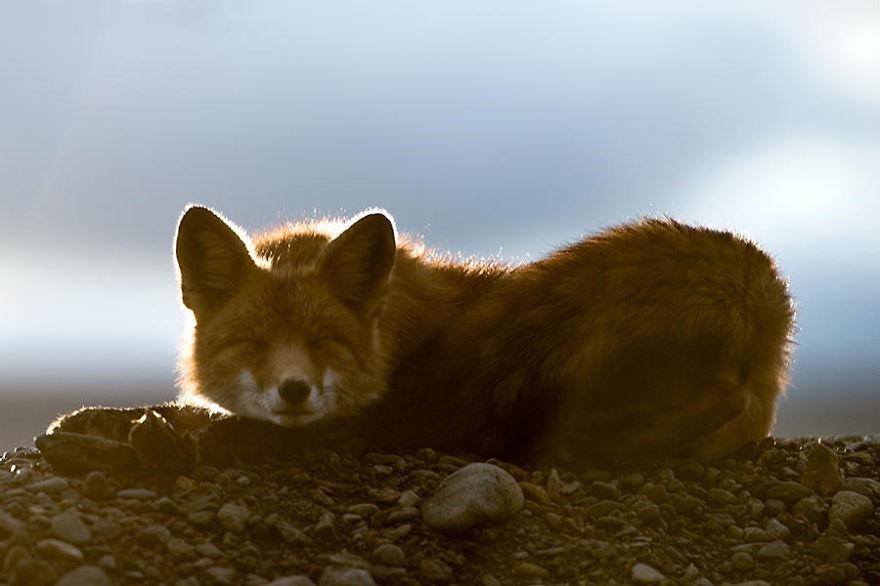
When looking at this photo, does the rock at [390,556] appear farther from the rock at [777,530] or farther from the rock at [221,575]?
the rock at [777,530]

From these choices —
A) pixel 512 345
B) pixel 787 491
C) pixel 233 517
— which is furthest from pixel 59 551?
pixel 787 491

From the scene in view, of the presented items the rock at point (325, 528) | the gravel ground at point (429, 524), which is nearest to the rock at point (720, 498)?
the gravel ground at point (429, 524)

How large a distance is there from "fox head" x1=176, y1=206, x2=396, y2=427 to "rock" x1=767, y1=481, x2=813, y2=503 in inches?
94.4

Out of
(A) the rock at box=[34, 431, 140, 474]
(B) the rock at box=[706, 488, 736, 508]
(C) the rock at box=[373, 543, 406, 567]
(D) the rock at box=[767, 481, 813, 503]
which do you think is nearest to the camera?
(C) the rock at box=[373, 543, 406, 567]

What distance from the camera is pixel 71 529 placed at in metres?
4.36

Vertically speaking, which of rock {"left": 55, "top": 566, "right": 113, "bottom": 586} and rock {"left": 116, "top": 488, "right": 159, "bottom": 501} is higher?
rock {"left": 116, "top": 488, "right": 159, "bottom": 501}

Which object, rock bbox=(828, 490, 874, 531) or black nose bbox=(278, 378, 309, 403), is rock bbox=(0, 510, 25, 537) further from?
rock bbox=(828, 490, 874, 531)

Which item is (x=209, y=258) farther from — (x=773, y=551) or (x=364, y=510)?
(x=773, y=551)

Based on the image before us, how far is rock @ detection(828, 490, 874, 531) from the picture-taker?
5.30 m

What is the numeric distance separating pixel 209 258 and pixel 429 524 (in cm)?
223

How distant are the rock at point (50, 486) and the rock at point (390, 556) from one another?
5.71 ft

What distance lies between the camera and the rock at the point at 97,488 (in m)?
4.85

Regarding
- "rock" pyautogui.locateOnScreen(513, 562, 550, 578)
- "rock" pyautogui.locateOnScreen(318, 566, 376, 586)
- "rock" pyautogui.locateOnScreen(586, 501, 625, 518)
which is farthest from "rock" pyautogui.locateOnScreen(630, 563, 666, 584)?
"rock" pyautogui.locateOnScreen(318, 566, 376, 586)

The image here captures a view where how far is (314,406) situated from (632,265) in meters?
2.04
